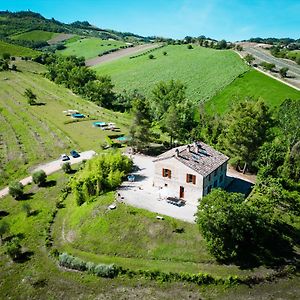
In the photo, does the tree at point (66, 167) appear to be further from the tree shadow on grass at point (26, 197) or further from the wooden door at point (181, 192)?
the wooden door at point (181, 192)

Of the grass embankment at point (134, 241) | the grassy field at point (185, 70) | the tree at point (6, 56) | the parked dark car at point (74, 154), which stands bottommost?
the grass embankment at point (134, 241)

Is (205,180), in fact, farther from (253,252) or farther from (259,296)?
(259,296)

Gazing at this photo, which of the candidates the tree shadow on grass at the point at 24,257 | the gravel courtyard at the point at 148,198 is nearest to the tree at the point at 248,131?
the gravel courtyard at the point at 148,198

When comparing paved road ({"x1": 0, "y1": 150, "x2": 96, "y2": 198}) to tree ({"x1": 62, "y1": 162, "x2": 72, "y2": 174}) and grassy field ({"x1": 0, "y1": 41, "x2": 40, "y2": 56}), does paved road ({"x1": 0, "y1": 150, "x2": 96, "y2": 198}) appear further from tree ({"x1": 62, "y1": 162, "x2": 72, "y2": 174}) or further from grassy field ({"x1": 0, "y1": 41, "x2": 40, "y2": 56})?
grassy field ({"x1": 0, "y1": 41, "x2": 40, "y2": 56})

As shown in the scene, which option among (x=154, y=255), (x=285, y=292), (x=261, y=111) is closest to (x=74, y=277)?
(x=154, y=255)

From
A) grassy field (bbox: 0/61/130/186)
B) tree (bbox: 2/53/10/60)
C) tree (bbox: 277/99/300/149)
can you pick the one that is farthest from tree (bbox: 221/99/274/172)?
tree (bbox: 2/53/10/60)

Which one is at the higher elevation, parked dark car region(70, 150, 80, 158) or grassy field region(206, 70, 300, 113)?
grassy field region(206, 70, 300, 113)
